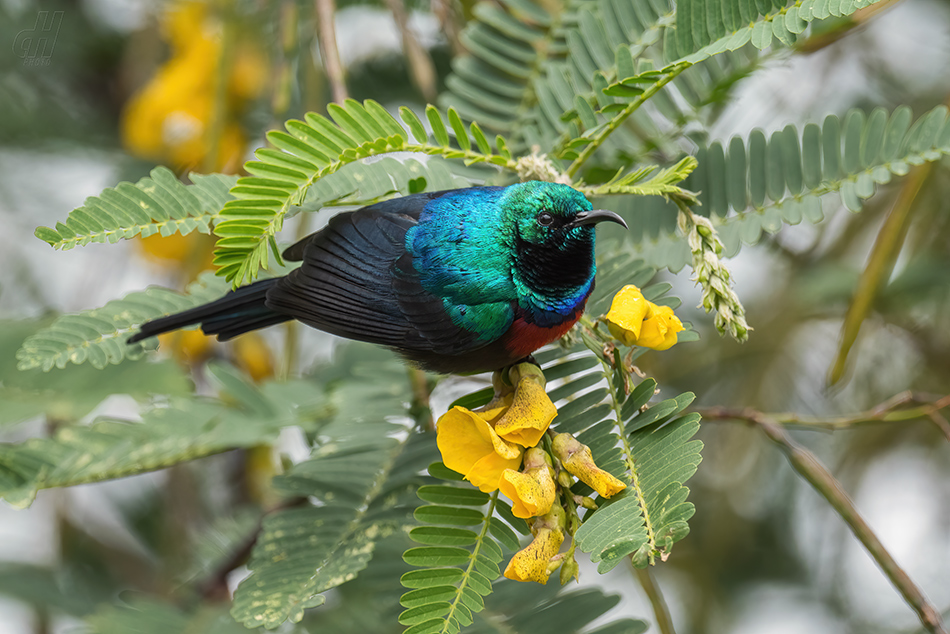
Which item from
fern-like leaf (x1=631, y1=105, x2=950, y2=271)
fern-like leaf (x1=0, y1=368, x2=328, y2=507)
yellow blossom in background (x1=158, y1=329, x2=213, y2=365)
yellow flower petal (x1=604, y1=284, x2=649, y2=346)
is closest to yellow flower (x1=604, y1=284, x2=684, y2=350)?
yellow flower petal (x1=604, y1=284, x2=649, y2=346)

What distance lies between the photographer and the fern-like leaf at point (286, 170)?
1.06 metres

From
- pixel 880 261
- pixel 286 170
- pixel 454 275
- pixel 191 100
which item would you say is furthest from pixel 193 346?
pixel 880 261

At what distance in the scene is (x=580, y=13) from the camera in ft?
5.08

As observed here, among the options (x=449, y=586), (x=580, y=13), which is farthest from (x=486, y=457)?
(x=580, y=13)

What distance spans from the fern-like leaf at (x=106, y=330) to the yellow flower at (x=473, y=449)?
637mm

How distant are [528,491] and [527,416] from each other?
0.13 metres

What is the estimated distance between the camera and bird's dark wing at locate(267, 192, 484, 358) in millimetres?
1303

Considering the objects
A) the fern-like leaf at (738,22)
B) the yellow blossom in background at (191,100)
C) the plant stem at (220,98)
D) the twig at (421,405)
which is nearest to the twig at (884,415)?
the twig at (421,405)

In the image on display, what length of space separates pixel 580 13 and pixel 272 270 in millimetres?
791

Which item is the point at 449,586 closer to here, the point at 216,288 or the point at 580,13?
the point at 216,288

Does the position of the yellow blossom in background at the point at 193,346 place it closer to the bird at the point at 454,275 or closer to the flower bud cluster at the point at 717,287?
the bird at the point at 454,275

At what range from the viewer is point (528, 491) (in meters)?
0.98

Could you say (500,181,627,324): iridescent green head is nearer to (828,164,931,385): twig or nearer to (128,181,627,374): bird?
(128,181,627,374): bird

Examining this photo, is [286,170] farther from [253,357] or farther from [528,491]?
[253,357]
